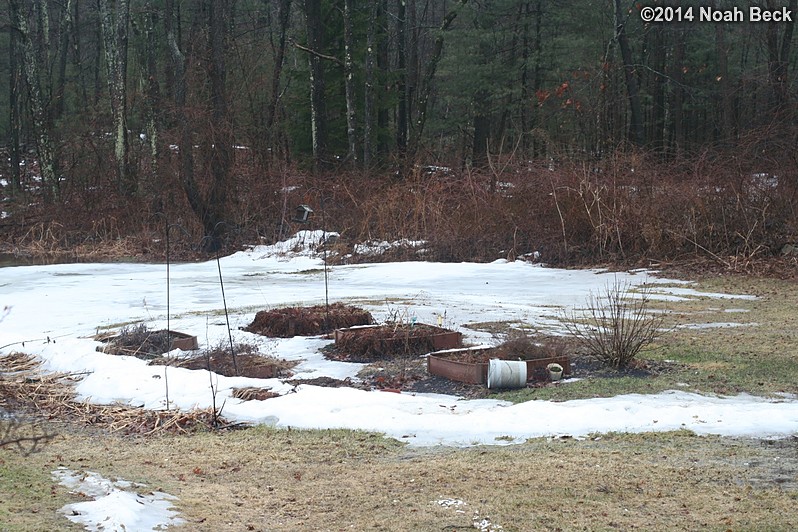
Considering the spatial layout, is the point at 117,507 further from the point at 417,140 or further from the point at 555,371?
the point at 417,140

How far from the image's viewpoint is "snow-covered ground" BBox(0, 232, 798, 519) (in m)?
5.90

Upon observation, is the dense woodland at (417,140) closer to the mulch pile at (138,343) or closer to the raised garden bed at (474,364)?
the mulch pile at (138,343)

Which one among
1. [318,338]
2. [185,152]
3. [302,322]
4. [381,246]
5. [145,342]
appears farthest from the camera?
[185,152]

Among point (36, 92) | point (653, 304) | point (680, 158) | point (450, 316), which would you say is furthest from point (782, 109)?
point (36, 92)

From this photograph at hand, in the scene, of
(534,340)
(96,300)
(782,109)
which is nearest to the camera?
(534,340)

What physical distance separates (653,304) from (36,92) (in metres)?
20.8

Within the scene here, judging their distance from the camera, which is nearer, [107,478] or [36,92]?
[107,478]

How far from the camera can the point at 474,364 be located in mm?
7344

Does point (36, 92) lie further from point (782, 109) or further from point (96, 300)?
point (782, 109)

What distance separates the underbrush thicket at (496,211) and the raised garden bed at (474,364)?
404 cm

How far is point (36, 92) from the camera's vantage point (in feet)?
84.6

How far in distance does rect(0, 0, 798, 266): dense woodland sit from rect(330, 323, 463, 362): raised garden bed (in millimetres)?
2148

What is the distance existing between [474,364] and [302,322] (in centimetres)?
295

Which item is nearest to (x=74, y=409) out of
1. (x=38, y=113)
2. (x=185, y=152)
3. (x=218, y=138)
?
(x=185, y=152)
